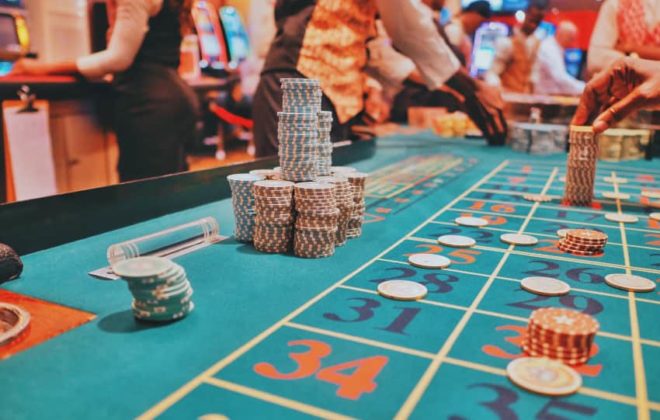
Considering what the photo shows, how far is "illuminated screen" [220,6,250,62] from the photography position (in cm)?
1025

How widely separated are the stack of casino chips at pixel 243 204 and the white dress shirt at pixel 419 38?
1.81m

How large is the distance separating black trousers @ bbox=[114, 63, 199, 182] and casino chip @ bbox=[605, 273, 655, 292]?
8.97 ft

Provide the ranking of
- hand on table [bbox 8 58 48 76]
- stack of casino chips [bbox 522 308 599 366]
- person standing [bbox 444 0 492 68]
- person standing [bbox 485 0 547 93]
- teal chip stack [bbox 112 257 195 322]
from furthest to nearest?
1. person standing [bbox 485 0 547 93]
2. person standing [bbox 444 0 492 68]
3. hand on table [bbox 8 58 48 76]
4. teal chip stack [bbox 112 257 195 322]
5. stack of casino chips [bbox 522 308 599 366]

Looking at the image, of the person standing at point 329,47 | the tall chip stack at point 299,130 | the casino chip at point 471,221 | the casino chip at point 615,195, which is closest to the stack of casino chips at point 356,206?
the tall chip stack at point 299,130

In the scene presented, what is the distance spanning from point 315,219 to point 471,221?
2.58ft

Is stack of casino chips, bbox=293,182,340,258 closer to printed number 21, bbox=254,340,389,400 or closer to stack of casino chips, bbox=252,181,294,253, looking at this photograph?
stack of casino chips, bbox=252,181,294,253

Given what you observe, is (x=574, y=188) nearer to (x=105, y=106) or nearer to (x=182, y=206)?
(x=182, y=206)

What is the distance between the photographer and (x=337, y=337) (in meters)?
1.27

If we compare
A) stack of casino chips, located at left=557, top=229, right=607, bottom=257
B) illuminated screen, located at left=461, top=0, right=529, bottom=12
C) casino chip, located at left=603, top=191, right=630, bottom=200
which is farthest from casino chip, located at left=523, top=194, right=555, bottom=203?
illuminated screen, located at left=461, top=0, right=529, bottom=12

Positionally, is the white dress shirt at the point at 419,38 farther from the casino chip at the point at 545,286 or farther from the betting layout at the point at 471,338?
the casino chip at the point at 545,286

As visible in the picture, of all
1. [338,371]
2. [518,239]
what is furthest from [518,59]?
[338,371]

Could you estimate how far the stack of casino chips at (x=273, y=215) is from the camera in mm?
1835

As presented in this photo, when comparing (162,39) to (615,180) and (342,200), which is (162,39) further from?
(615,180)

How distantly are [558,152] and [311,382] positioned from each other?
156 inches
